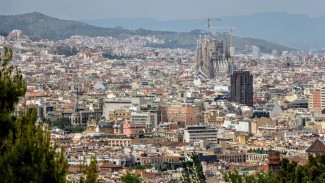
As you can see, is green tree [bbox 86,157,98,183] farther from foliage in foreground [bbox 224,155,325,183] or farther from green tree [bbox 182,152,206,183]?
green tree [bbox 182,152,206,183]

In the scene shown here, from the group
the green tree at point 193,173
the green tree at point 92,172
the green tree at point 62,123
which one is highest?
the green tree at point 92,172

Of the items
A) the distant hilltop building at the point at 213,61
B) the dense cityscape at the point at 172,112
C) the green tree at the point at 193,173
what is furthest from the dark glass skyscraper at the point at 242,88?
the green tree at the point at 193,173

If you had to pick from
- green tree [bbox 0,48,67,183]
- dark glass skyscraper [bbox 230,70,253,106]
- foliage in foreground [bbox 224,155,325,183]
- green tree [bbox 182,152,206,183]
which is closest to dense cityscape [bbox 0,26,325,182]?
dark glass skyscraper [bbox 230,70,253,106]

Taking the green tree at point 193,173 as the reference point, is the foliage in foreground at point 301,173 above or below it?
above

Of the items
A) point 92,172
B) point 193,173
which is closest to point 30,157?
point 92,172

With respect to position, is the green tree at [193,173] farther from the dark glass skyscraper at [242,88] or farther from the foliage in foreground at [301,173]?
the dark glass skyscraper at [242,88]
